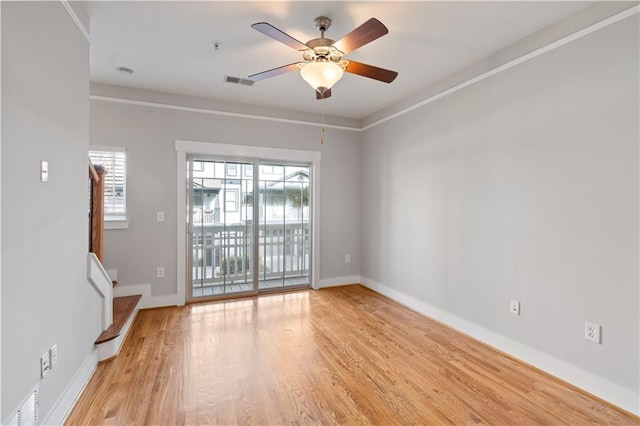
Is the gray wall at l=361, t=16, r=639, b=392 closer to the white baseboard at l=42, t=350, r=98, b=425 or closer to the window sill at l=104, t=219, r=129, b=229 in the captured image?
the white baseboard at l=42, t=350, r=98, b=425

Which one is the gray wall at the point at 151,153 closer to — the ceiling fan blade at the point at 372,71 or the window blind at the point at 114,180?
the window blind at the point at 114,180

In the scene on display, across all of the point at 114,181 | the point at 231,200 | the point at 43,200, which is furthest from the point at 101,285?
the point at 231,200

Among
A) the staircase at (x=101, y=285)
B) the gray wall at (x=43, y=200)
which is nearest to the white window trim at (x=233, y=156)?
the staircase at (x=101, y=285)

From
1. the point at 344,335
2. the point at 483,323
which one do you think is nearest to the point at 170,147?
the point at 344,335

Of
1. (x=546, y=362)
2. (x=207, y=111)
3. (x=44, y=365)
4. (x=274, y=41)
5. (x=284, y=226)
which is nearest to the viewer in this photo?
(x=44, y=365)

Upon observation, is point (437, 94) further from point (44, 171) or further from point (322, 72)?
point (44, 171)

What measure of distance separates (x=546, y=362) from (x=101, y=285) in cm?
362

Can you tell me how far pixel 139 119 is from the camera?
3645 mm

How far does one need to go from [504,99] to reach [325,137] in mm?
2549

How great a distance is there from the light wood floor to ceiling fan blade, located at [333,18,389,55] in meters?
2.35

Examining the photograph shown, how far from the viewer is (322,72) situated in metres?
2.11

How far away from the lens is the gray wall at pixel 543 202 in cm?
199

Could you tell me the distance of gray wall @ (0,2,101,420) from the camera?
1.35 m

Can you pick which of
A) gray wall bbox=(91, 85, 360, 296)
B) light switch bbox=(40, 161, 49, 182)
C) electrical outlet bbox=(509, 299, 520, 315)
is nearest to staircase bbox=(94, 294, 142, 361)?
gray wall bbox=(91, 85, 360, 296)
